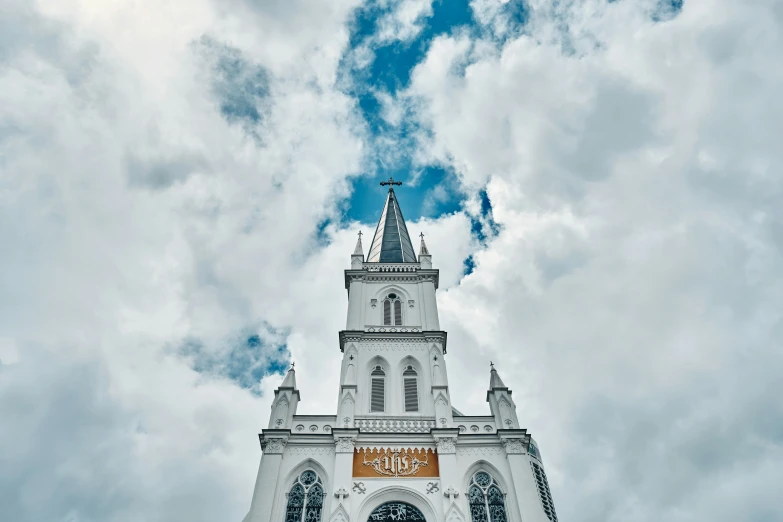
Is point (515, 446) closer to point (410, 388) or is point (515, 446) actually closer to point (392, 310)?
point (410, 388)

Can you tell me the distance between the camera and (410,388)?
29156mm

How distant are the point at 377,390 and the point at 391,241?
1383 cm

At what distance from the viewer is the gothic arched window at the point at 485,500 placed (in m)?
23.4

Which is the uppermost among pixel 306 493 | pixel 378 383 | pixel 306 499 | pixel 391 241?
pixel 391 241

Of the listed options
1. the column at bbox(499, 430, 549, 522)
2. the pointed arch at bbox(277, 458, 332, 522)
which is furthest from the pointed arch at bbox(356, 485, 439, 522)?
the column at bbox(499, 430, 549, 522)

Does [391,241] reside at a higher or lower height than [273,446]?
higher

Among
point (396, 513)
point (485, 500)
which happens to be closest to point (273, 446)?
point (396, 513)

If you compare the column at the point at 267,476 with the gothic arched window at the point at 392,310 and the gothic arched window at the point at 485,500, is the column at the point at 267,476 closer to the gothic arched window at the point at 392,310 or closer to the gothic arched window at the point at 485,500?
the gothic arched window at the point at 485,500

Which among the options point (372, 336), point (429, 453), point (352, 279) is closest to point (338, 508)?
point (429, 453)

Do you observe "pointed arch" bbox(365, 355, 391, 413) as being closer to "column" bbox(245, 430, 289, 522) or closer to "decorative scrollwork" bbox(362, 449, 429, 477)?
"decorative scrollwork" bbox(362, 449, 429, 477)

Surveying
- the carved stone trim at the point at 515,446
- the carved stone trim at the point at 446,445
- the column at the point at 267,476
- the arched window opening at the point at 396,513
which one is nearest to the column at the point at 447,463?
the carved stone trim at the point at 446,445

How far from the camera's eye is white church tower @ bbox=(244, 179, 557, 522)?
23516 mm

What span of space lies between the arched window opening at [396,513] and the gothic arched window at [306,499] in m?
2.26

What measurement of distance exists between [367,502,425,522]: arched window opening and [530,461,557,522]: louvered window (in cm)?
532
